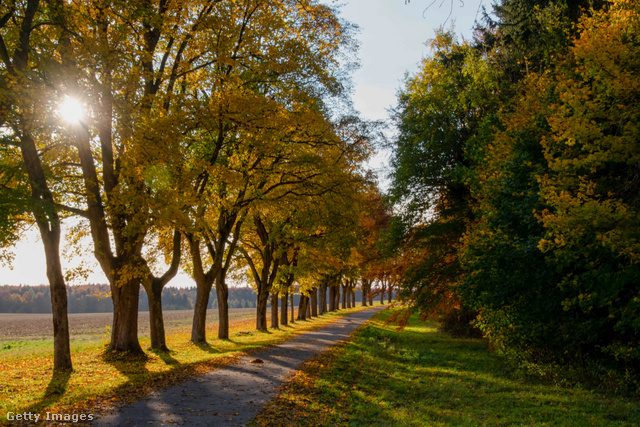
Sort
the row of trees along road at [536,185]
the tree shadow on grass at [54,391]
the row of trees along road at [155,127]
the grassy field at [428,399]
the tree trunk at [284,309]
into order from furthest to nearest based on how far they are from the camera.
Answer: the tree trunk at [284,309] → the row of trees along road at [155,127] → the row of trees along road at [536,185] → the tree shadow on grass at [54,391] → the grassy field at [428,399]

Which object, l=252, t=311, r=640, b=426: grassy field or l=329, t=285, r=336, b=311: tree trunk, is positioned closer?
l=252, t=311, r=640, b=426: grassy field

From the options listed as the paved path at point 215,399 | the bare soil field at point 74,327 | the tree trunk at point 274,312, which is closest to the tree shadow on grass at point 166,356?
the bare soil field at point 74,327

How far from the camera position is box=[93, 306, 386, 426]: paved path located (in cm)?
724

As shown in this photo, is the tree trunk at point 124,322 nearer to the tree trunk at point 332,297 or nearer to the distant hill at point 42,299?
the tree trunk at point 332,297

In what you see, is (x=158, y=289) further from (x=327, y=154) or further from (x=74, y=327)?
(x=74, y=327)

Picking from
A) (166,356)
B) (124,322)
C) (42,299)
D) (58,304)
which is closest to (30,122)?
(58,304)

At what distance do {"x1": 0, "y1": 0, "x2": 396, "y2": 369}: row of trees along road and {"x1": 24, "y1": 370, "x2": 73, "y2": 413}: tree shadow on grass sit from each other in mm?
742

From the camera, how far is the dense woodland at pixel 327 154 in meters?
9.37

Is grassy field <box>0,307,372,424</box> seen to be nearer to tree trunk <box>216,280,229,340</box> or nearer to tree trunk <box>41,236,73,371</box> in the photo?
tree trunk <box>41,236,73,371</box>

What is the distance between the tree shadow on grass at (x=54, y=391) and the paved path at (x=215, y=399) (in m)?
1.52

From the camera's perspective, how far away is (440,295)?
1855 centimetres

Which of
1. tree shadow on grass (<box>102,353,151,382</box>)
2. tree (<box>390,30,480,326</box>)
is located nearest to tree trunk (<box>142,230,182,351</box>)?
tree shadow on grass (<box>102,353,151,382</box>)

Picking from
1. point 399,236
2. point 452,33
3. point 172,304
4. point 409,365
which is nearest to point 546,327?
Result: point 409,365

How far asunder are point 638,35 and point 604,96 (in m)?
1.66
